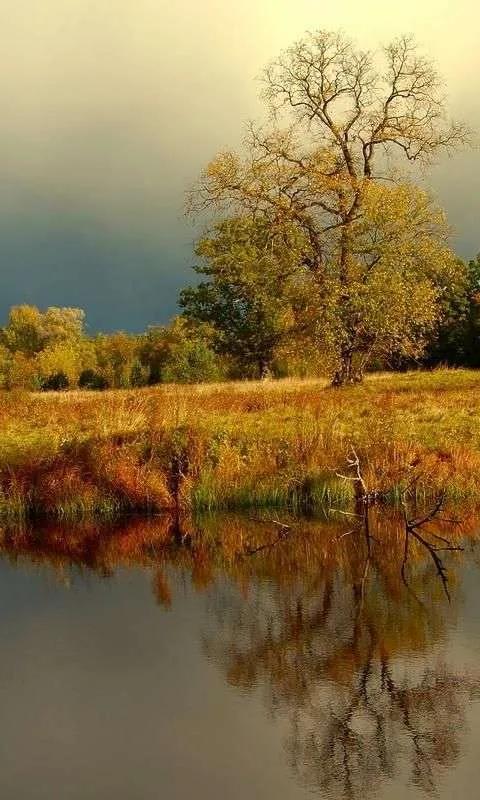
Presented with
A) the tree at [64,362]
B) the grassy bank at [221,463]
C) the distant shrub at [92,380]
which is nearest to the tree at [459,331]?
the distant shrub at [92,380]

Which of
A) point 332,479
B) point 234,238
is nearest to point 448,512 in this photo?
point 332,479

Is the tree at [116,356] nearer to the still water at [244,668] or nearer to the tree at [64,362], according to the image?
the tree at [64,362]

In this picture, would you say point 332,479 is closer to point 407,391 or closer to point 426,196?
point 407,391

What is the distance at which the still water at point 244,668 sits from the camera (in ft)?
29.1

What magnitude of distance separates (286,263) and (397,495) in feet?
65.6

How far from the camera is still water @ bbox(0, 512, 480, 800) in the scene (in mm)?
8859

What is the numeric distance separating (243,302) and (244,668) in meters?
53.0

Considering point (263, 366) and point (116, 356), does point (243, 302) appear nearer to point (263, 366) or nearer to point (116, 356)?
point (263, 366)

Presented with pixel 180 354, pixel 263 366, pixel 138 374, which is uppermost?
pixel 180 354

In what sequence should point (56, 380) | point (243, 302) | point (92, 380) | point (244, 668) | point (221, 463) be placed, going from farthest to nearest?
point (92, 380) → point (56, 380) → point (243, 302) → point (221, 463) → point (244, 668)

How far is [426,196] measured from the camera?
39875mm

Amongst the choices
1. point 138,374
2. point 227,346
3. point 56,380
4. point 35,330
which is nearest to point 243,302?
point 227,346

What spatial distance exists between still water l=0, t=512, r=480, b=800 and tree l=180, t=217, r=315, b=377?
23.3 metres

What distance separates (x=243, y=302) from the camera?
6375cm
